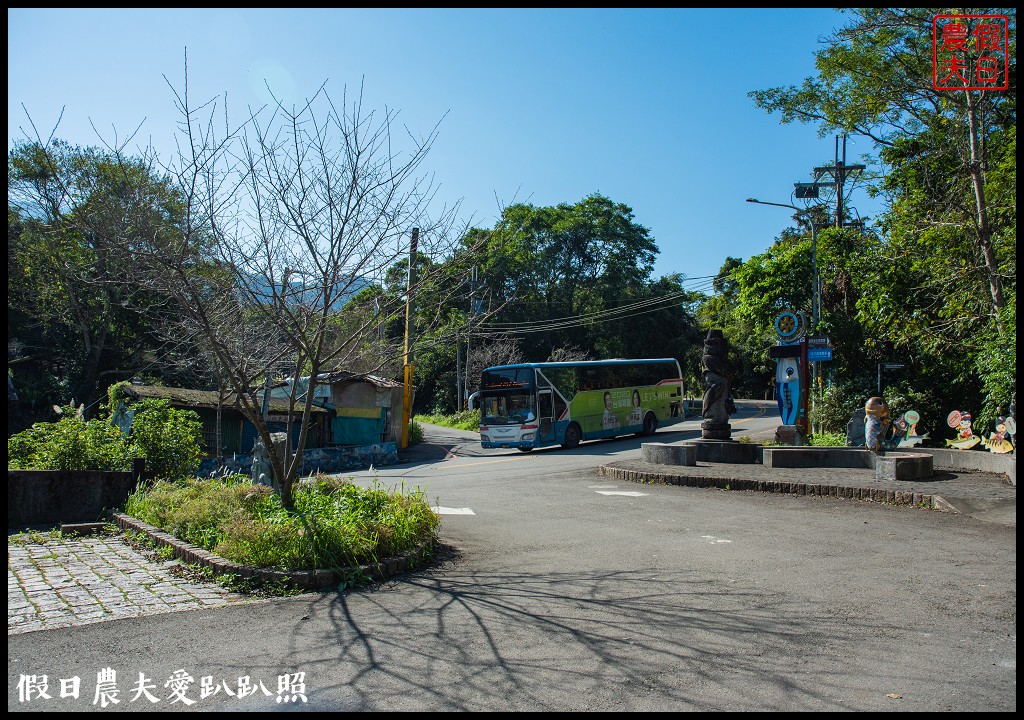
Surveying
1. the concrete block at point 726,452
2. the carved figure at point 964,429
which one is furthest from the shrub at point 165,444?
the carved figure at point 964,429

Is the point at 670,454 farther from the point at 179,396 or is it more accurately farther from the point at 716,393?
the point at 179,396

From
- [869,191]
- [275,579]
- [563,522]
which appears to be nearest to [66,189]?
[275,579]

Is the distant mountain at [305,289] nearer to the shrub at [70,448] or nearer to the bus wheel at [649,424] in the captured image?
the shrub at [70,448]

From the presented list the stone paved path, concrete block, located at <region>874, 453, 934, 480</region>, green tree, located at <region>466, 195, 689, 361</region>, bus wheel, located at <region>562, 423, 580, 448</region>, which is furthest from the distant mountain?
green tree, located at <region>466, 195, 689, 361</region>

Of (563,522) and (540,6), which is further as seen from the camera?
(563,522)

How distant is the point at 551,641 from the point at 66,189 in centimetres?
574

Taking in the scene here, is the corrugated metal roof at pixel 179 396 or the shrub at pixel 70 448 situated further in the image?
the corrugated metal roof at pixel 179 396

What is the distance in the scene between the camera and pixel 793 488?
12594 millimetres

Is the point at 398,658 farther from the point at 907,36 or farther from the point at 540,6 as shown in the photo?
the point at 907,36

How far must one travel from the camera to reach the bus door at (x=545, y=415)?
27047 millimetres

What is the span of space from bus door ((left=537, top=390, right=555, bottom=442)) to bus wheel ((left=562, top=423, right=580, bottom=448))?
82 cm

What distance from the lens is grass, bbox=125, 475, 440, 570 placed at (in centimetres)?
670

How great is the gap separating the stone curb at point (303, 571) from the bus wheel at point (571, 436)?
67.5 feet

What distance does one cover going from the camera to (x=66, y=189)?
6625mm
